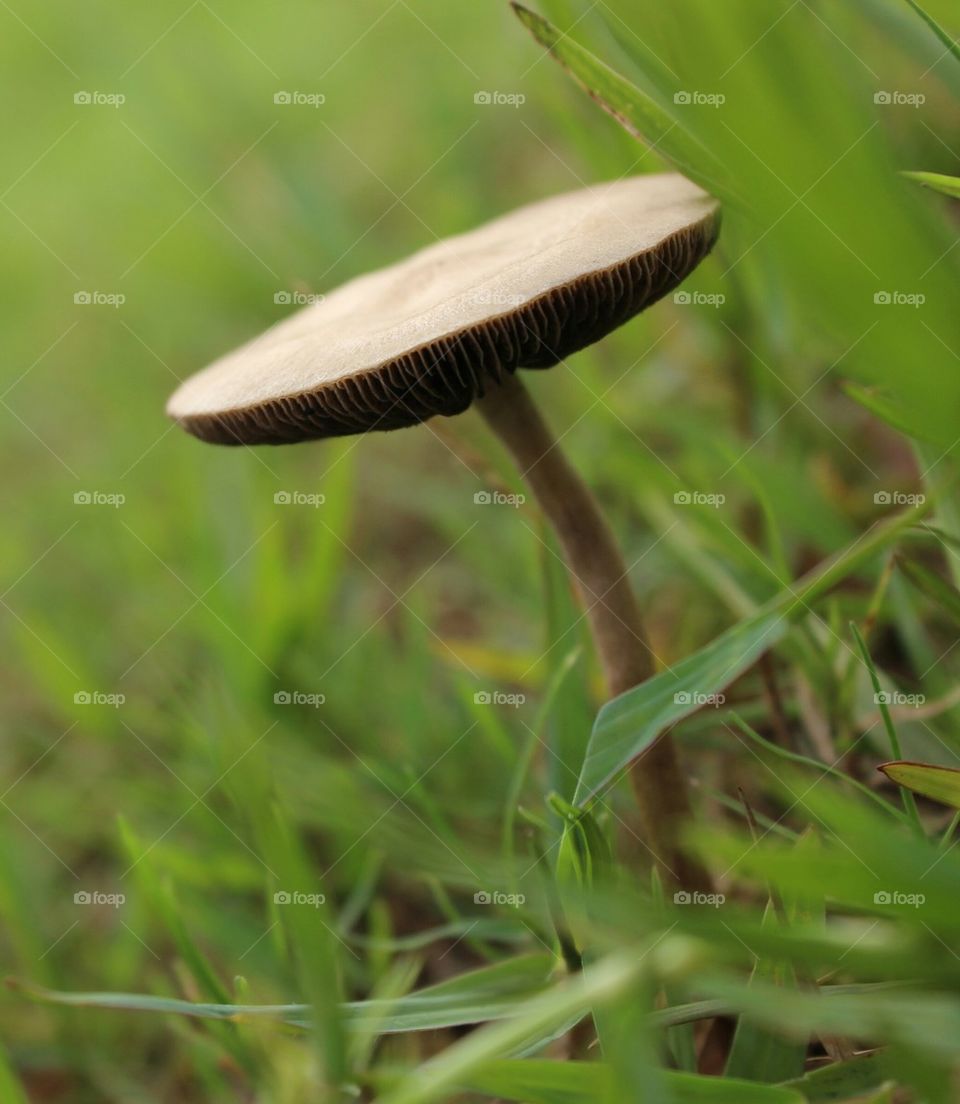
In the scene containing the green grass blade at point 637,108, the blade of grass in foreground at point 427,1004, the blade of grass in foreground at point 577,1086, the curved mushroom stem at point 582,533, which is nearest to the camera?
the blade of grass in foreground at point 577,1086

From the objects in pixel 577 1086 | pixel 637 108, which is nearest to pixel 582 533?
pixel 637 108

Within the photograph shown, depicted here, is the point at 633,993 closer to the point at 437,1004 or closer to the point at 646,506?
the point at 437,1004

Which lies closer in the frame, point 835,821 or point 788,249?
point 835,821

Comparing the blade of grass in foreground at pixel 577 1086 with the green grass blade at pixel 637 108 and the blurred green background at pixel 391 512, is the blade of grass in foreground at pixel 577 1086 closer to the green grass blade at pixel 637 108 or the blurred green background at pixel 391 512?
the blurred green background at pixel 391 512

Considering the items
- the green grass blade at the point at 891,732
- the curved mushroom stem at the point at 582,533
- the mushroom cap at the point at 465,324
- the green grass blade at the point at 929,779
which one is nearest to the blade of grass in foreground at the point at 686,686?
the green grass blade at the point at 891,732

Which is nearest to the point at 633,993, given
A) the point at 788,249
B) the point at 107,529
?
the point at 788,249

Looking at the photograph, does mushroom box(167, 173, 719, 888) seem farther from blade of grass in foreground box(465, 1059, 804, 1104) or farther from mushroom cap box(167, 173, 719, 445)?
blade of grass in foreground box(465, 1059, 804, 1104)
